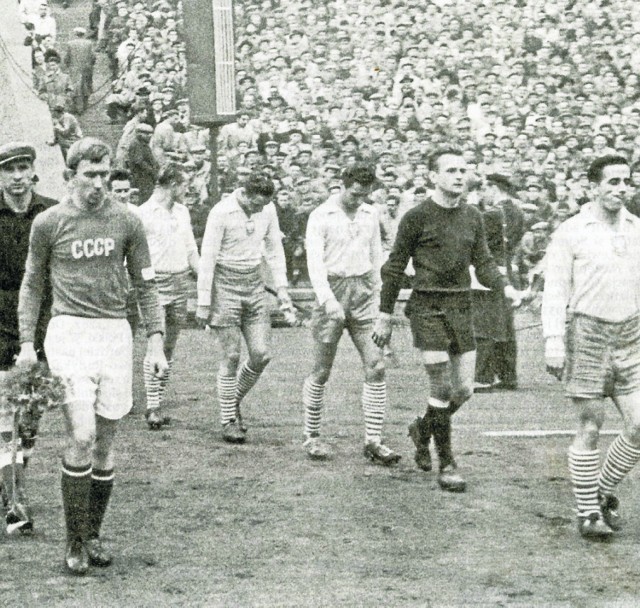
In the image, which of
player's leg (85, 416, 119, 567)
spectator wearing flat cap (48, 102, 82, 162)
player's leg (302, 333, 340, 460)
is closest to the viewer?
player's leg (85, 416, 119, 567)

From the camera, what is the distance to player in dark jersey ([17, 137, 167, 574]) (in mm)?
6977

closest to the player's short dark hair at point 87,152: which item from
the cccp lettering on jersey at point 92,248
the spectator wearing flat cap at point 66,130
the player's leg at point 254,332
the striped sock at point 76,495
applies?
the cccp lettering on jersey at point 92,248

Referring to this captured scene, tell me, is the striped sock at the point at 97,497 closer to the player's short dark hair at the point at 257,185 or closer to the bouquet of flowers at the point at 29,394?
the bouquet of flowers at the point at 29,394

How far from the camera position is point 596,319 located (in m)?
7.69

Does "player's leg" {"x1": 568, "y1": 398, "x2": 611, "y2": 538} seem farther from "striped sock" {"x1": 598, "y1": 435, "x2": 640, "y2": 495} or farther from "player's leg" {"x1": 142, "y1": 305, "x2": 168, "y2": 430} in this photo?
"player's leg" {"x1": 142, "y1": 305, "x2": 168, "y2": 430}

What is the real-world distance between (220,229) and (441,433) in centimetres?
276

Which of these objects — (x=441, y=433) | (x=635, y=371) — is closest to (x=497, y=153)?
(x=441, y=433)

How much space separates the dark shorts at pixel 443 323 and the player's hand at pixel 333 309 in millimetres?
831

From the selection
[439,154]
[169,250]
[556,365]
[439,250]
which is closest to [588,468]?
[556,365]

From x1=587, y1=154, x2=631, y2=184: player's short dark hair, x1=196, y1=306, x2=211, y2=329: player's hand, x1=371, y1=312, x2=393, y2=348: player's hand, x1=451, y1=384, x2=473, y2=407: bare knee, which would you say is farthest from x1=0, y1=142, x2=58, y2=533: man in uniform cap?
x1=587, y1=154, x2=631, y2=184: player's short dark hair

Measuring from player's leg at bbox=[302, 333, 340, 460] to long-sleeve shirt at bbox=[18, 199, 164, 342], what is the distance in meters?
3.10

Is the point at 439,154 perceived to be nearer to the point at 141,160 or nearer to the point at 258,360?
the point at 258,360

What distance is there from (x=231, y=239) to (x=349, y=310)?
1405mm

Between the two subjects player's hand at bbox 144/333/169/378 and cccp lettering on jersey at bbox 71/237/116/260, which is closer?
cccp lettering on jersey at bbox 71/237/116/260
